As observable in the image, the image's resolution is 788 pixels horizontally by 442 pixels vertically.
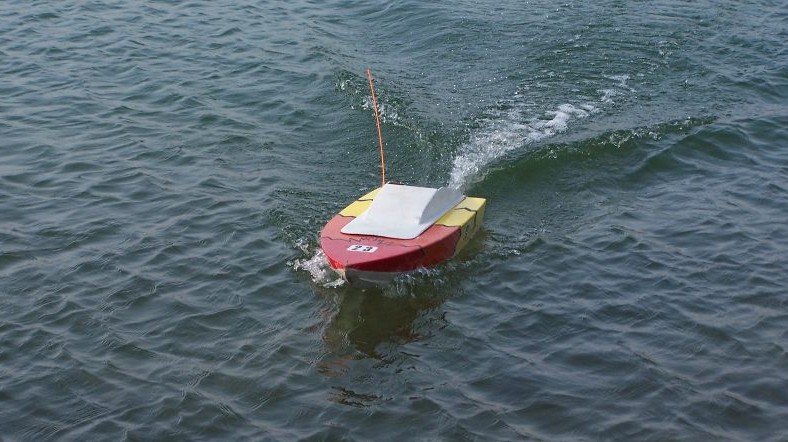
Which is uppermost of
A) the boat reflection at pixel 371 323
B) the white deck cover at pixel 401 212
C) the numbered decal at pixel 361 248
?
the white deck cover at pixel 401 212

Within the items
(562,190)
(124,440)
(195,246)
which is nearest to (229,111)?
(195,246)

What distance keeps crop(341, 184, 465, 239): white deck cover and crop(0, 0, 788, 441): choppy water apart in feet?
2.21

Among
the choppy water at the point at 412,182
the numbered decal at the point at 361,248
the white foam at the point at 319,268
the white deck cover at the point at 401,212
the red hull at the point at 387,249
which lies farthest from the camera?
the white foam at the point at 319,268

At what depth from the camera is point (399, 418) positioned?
1011 cm

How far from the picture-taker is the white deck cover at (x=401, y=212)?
1261 centimetres

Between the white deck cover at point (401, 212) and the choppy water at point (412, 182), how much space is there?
0.67 metres

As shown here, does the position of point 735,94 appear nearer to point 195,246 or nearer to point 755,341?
point 755,341

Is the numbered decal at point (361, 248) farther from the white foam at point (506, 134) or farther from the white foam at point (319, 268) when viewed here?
the white foam at point (506, 134)

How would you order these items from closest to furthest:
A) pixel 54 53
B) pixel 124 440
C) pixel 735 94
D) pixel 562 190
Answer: pixel 124 440 < pixel 562 190 < pixel 735 94 < pixel 54 53

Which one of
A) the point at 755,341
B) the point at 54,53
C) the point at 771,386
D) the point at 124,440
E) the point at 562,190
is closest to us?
the point at 124,440

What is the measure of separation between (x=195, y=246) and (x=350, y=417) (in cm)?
458

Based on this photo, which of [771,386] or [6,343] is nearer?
[771,386]

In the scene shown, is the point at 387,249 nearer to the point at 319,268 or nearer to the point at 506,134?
the point at 319,268

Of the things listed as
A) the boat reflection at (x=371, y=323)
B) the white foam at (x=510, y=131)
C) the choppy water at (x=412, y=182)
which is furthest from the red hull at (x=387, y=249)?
the white foam at (x=510, y=131)
